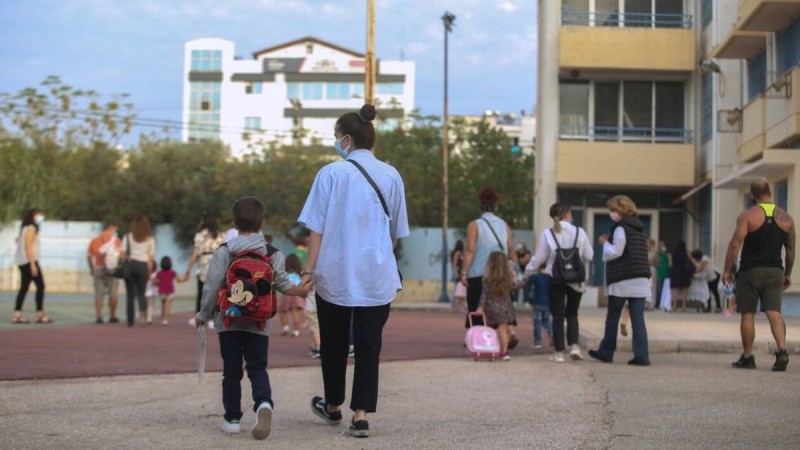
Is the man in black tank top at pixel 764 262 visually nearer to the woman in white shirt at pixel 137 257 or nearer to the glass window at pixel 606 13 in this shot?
the woman in white shirt at pixel 137 257

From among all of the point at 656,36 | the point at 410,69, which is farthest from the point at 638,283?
the point at 410,69

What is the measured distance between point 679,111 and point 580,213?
402 centimetres

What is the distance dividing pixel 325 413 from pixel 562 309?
5.88 m

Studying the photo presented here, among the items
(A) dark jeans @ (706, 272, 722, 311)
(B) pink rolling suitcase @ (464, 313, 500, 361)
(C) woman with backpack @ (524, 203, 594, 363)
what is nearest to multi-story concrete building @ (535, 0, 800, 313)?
(A) dark jeans @ (706, 272, 722, 311)

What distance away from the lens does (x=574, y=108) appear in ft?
114

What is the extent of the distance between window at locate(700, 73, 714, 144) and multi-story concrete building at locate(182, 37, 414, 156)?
83072mm

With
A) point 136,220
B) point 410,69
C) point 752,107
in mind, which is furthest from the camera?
point 410,69

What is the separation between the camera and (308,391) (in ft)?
33.7

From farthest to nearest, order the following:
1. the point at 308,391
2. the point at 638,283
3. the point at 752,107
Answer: the point at 752,107, the point at 638,283, the point at 308,391

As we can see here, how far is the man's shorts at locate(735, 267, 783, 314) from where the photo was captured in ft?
39.4

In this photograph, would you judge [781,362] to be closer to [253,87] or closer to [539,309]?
[539,309]

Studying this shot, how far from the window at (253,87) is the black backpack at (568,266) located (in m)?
109

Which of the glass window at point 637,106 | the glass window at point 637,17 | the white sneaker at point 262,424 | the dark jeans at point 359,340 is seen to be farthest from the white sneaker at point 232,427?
the glass window at point 637,17

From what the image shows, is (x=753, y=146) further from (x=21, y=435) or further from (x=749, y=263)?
(x=21, y=435)
